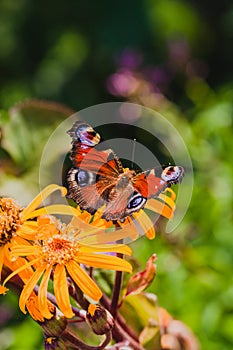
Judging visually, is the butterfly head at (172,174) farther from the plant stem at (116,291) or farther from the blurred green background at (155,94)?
the blurred green background at (155,94)

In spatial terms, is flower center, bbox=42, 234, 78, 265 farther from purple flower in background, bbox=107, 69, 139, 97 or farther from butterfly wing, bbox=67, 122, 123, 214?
purple flower in background, bbox=107, 69, 139, 97

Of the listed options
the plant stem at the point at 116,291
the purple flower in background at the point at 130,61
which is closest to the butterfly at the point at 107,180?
the plant stem at the point at 116,291

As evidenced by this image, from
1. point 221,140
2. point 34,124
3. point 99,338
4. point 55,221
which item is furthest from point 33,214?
point 221,140

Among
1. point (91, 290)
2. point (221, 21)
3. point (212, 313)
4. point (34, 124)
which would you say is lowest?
point (212, 313)

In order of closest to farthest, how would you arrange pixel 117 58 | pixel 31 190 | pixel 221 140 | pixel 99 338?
pixel 99 338, pixel 31 190, pixel 221 140, pixel 117 58

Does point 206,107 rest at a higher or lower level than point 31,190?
higher

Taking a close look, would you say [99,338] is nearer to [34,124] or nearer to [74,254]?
[74,254]
